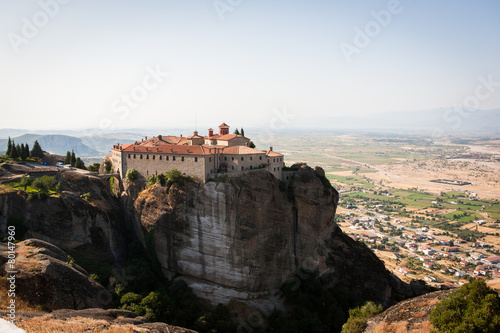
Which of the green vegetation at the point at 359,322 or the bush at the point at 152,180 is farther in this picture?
the bush at the point at 152,180

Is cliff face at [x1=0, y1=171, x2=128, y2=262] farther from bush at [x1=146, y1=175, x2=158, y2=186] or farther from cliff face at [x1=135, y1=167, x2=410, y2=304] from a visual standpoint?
bush at [x1=146, y1=175, x2=158, y2=186]

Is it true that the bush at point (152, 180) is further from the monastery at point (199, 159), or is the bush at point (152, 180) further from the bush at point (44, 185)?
the bush at point (44, 185)

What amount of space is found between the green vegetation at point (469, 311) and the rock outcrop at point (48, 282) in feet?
88.1

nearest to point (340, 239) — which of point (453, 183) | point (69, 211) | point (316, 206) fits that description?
point (316, 206)

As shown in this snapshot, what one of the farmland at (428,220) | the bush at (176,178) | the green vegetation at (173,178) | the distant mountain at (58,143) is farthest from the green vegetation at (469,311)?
the distant mountain at (58,143)

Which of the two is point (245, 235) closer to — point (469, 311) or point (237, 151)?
point (237, 151)

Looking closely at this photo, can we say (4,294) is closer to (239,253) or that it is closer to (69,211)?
(69,211)

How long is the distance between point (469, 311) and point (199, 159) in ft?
103

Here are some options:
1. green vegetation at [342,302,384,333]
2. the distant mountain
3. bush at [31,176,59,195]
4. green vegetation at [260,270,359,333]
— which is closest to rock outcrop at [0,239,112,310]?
bush at [31,176,59,195]

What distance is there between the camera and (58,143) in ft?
611

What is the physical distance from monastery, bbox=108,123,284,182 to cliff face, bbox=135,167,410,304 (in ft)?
7.24

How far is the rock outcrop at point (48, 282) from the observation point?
27016 mm

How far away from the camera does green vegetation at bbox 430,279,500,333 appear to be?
1883 cm

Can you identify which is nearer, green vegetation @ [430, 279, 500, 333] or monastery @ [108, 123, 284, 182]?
green vegetation @ [430, 279, 500, 333]
